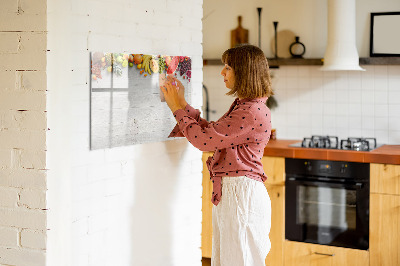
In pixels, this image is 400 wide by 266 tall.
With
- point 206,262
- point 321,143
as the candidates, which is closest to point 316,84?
point 321,143

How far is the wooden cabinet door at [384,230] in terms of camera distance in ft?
13.3

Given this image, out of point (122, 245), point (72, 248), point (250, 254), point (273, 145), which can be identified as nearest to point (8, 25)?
point (72, 248)

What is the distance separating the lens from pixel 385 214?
407 centimetres

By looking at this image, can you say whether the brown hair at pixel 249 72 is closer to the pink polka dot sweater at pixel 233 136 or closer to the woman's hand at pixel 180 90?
the pink polka dot sweater at pixel 233 136

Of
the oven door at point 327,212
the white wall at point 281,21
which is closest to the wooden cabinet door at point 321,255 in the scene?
the oven door at point 327,212

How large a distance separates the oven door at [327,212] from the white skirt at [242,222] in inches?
59.4

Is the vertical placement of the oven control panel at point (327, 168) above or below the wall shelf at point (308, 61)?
below

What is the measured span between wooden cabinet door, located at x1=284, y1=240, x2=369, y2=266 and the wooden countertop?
65cm

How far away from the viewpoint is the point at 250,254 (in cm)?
283

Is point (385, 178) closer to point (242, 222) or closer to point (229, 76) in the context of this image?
point (242, 222)

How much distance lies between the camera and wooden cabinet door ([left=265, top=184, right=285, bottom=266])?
174 inches

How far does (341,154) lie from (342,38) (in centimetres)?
94

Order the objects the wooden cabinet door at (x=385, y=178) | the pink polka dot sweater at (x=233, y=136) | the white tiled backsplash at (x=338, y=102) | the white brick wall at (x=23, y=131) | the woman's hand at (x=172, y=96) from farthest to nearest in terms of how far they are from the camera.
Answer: the white tiled backsplash at (x=338, y=102) < the wooden cabinet door at (x=385, y=178) < the woman's hand at (x=172, y=96) < the pink polka dot sweater at (x=233, y=136) < the white brick wall at (x=23, y=131)

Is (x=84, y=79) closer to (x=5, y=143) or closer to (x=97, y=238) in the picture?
(x=5, y=143)
